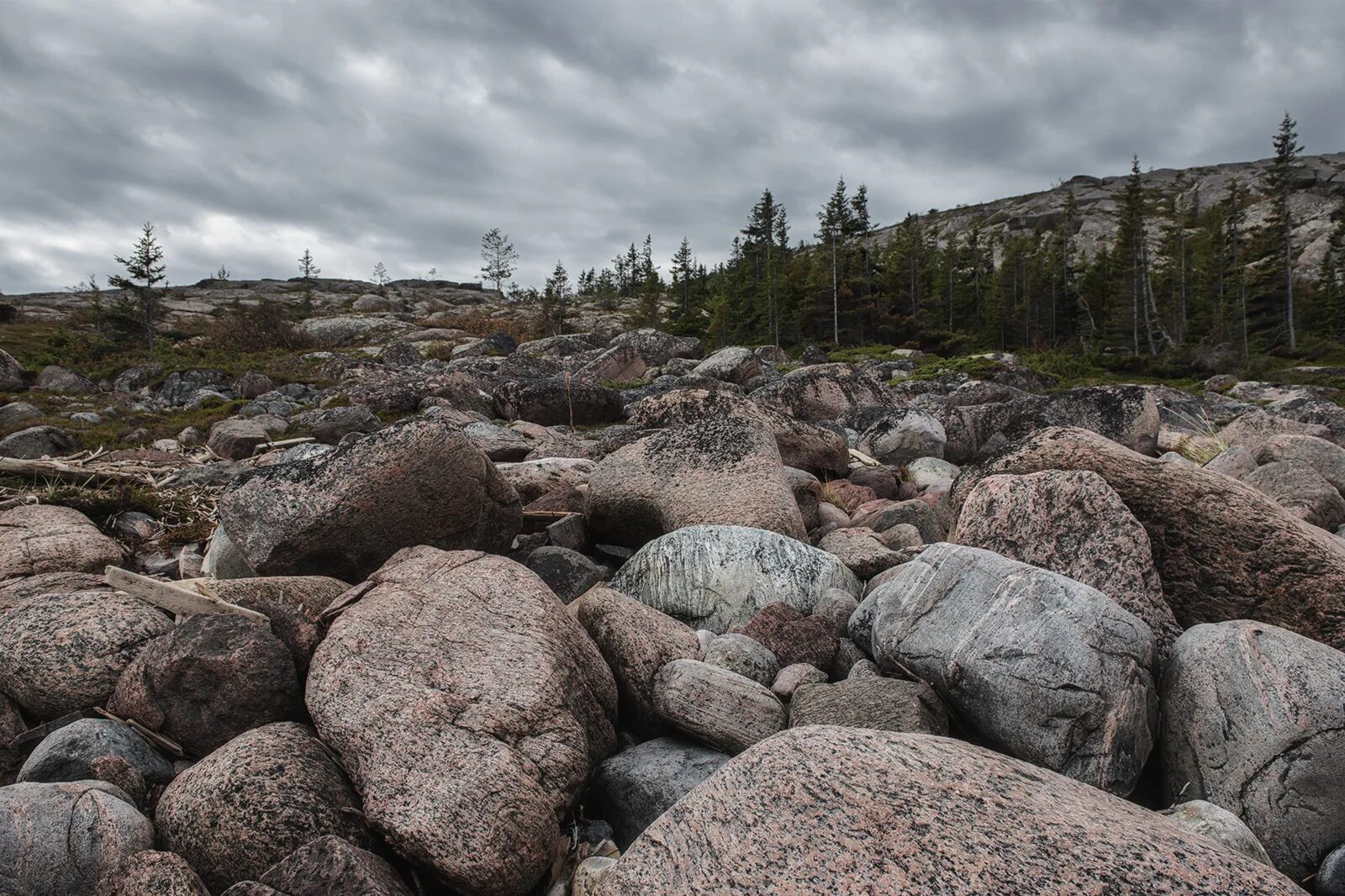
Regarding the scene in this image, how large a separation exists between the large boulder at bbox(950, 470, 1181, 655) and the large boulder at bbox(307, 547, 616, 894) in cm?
316

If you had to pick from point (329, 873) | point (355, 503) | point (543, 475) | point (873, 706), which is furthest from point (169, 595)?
point (543, 475)

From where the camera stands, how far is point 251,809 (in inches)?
140

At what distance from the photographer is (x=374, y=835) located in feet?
12.1

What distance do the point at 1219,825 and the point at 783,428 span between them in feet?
28.7

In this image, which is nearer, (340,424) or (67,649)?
(67,649)

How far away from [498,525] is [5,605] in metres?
3.82

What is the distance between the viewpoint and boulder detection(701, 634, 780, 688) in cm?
509

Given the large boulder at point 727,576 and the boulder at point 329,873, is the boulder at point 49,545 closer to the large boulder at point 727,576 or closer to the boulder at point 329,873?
the large boulder at point 727,576

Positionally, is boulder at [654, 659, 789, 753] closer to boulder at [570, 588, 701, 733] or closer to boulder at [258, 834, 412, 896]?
boulder at [570, 588, 701, 733]

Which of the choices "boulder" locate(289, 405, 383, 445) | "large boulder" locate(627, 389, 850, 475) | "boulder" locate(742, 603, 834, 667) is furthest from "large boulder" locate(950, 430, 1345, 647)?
"boulder" locate(289, 405, 383, 445)

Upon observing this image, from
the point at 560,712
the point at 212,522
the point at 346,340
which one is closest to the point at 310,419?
the point at 212,522

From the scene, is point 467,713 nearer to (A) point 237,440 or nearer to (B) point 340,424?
(A) point 237,440

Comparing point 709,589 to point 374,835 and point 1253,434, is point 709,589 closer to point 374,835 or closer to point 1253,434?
point 374,835

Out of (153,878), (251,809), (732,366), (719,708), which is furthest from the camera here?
(732,366)
